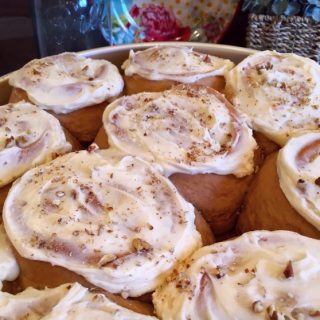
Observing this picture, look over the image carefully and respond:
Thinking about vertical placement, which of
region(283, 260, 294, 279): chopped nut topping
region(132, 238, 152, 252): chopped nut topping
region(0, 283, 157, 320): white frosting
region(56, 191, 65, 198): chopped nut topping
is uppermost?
region(56, 191, 65, 198): chopped nut topping

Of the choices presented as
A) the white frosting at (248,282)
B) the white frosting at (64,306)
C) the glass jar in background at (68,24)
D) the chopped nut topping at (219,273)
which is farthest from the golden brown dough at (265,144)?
the glass jar in background at (68,24)

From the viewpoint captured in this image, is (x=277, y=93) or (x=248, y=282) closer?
(x=248, y=282)

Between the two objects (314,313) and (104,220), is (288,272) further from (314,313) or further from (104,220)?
(104,220)

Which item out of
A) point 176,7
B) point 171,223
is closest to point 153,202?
point 171,223

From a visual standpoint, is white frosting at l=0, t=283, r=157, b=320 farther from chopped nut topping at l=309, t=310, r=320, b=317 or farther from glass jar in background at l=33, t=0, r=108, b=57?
glass jar in background at l=33, t=0, r=108, b=57

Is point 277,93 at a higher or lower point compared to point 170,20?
higher

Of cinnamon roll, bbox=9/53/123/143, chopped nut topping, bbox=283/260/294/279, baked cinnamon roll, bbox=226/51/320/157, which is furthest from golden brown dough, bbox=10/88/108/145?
chopped nut topping, bbox=283/260/294/279

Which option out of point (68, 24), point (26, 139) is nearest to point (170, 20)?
point (68, 24)
